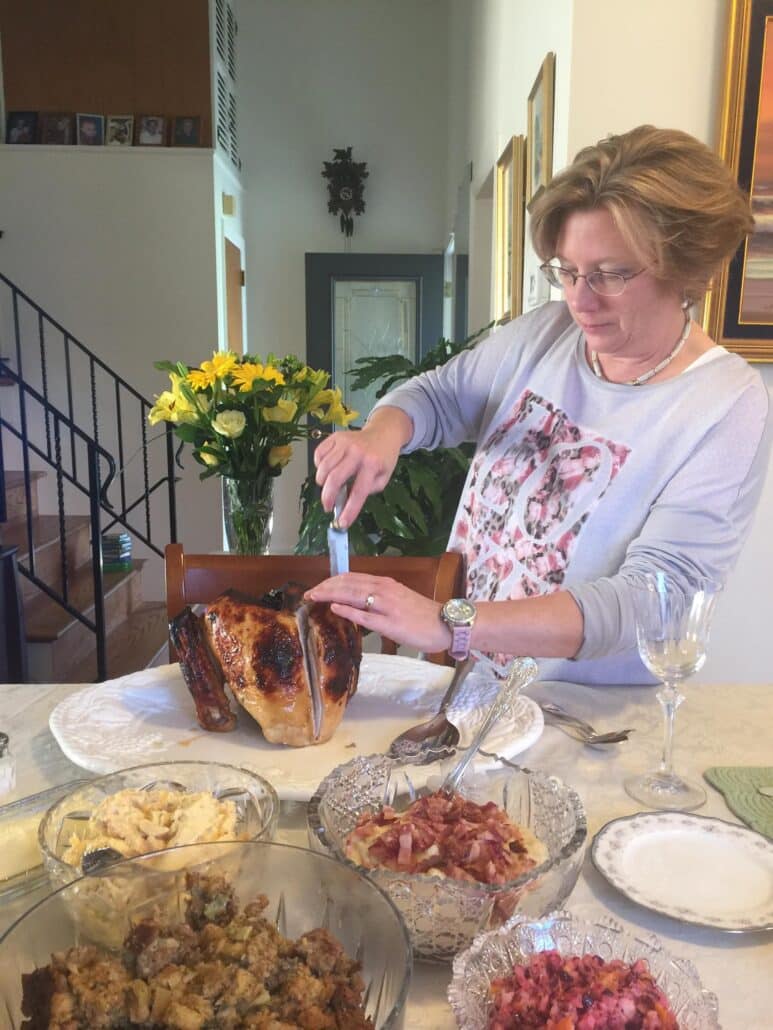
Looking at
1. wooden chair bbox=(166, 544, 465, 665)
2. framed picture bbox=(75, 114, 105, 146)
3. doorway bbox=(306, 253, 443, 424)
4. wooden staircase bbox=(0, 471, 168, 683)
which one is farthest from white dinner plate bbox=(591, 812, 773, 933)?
framed picture bbox=(75, 114, 105, 146)

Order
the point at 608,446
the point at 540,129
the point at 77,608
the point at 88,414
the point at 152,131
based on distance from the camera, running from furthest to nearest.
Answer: the point at 88,414 < the point at 152,131 < the point at 77,608 < the point at 540,129 < the point at 608,446

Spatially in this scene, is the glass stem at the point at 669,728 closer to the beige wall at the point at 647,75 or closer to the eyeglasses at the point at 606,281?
the eyeglasses at the point at 606,281

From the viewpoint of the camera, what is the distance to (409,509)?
1995 millimetres

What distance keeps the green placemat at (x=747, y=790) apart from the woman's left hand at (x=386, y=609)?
0.32m

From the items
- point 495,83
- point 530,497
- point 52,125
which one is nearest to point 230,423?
point 530,497

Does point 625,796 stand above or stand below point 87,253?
below

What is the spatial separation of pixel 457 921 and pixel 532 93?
2075 mm

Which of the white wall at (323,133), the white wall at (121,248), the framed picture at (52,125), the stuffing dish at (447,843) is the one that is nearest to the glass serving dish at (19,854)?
the stuffing dish at (447,843)

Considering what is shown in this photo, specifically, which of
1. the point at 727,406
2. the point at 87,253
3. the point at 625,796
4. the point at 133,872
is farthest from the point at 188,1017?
the point at 87,253

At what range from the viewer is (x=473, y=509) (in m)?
1.38

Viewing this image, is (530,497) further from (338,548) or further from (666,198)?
(666,198)

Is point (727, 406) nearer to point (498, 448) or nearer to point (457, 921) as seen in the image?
point (498, 448)

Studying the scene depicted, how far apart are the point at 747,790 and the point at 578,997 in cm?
45

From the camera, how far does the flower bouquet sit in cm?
134
